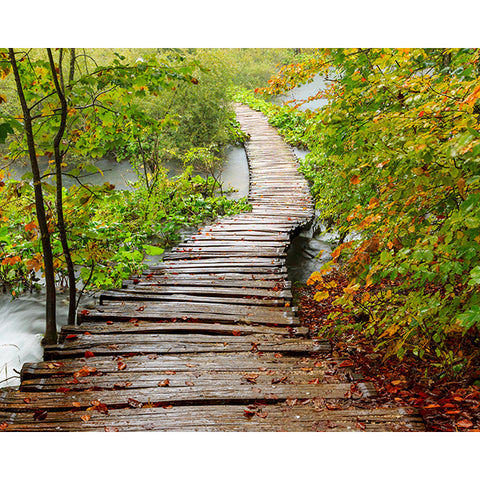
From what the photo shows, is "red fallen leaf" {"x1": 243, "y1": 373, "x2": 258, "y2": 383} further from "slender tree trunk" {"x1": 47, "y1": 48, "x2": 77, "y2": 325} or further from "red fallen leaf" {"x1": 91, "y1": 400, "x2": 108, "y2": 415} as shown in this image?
"slender tree trunk" {"x1": 47, "y1": 48, "x2": 77, "y2": 325}

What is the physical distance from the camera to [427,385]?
7.22 feet

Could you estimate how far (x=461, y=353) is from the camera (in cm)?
228

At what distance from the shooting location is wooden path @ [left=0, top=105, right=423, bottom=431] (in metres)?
1.84

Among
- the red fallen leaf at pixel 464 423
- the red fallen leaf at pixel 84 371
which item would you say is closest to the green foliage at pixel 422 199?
the red fallen leaf at pixel 464 423

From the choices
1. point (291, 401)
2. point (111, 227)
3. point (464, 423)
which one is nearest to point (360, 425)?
point (291, 401)

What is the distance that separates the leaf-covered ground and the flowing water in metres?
0.88

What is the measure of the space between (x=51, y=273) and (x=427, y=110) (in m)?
2.83

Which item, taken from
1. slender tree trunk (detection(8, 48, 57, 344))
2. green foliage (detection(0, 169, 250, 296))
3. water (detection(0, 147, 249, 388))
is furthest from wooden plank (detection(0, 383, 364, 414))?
green foliage (detection(0, 169, 250, 296))

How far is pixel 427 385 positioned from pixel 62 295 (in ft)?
15.5
